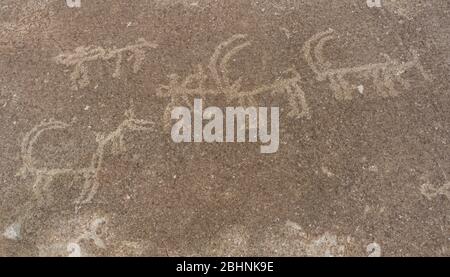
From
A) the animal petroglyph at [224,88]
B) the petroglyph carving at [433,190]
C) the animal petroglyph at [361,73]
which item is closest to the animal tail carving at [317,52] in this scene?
the animal petroglyph at [361,73]

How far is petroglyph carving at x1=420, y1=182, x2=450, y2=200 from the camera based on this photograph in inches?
101

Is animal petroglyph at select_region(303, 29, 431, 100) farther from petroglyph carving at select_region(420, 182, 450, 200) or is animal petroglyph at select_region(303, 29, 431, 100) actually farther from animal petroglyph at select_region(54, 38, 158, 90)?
animal petroglyph at select_region(54, 38, 158, 90)

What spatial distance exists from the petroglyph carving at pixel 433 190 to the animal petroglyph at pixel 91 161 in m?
1.65

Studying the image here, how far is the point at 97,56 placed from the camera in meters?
2.95

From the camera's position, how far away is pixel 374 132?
2.71 m

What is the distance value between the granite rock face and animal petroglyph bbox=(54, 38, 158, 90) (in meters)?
0.01

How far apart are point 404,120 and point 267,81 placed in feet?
2.85

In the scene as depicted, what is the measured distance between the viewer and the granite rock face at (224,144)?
2.54 m

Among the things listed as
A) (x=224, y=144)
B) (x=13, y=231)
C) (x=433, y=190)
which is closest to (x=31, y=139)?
(x=13, y=231)

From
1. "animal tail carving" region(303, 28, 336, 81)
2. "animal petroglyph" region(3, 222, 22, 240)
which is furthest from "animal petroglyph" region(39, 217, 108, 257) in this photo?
"animal tail carving" region(303, 28, 336, 81)

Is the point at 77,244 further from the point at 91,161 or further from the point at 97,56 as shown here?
the point at 97,56

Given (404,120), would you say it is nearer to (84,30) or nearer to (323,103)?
(323,103)

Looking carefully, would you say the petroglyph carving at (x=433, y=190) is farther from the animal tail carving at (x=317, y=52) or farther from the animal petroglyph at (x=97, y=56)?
the animal petroglyph at (x=97, y=56)
